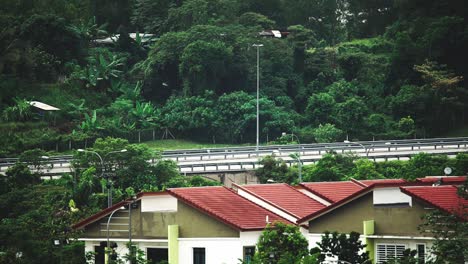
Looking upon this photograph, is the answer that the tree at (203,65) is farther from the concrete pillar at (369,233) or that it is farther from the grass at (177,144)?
the concrete pillar at (369,233)

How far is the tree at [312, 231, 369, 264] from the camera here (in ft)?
104

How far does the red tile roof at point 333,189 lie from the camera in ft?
131

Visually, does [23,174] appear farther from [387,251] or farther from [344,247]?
[344,247]

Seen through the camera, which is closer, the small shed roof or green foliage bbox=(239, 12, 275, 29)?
the small shed roof

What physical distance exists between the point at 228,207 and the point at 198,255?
1667 mm

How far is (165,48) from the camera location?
353 feet

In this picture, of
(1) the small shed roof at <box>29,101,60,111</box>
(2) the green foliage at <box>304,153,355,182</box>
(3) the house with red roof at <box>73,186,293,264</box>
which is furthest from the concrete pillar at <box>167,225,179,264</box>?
(1) the small shed roof at <box>29,101,60,111</box>

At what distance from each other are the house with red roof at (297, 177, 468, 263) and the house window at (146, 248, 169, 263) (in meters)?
4.35

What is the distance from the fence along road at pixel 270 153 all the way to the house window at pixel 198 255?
4061 cm

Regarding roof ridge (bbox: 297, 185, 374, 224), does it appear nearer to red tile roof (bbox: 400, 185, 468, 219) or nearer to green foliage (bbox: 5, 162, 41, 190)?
red tile roof (bbox: 400, 185, 468, 219)

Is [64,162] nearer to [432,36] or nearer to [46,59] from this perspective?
[46,59]

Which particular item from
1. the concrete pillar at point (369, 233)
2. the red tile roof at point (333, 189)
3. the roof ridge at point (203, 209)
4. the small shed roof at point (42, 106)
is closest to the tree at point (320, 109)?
the small shed roof at point (42, 106)

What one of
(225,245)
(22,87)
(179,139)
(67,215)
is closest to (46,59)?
(22,87)

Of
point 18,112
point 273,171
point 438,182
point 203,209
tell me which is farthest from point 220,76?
point 438,182
